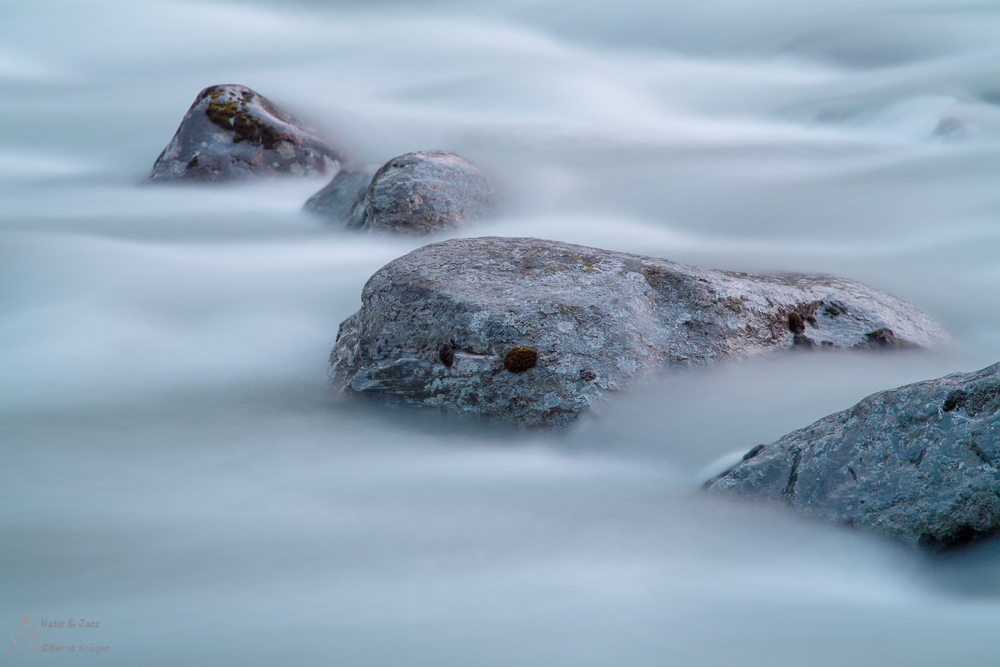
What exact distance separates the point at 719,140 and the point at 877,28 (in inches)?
251

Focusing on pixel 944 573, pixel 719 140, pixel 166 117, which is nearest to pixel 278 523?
pixel 944 573

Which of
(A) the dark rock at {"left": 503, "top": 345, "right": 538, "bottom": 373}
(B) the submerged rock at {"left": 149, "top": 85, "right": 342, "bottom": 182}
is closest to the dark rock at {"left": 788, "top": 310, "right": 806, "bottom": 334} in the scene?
(A) the dark rock at {"left": 503, "top": 345, "right": 538, "bottom": 373}

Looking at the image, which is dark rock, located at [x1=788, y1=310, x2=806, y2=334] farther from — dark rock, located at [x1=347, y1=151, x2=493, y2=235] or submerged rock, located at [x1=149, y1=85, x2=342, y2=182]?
submerged rock, located at [x1=149, y1=85, x2=342, y2=182]

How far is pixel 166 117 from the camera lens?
1151 centimetres

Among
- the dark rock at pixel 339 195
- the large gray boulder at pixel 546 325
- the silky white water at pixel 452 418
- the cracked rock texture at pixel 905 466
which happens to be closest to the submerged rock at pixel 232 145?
the silky white water at pixel 452 418

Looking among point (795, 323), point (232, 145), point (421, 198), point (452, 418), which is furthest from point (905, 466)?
point (232, 145)

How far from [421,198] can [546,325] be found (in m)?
3.45

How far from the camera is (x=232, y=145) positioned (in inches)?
365

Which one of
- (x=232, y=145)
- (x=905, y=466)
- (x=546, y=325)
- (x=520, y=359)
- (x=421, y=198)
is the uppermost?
(x=232, y=145)

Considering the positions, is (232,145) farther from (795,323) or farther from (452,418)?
(795,323)

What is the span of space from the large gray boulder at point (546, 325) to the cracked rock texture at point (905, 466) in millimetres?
1006

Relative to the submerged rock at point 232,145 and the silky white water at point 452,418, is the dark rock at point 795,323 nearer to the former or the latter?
the silky white water at point 452,418

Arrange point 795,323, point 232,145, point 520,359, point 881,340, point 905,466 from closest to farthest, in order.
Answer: point 905,466
point 520,359
point 795,323
point 881,340
point 232,145

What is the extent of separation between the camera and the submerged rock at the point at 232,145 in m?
9.15
